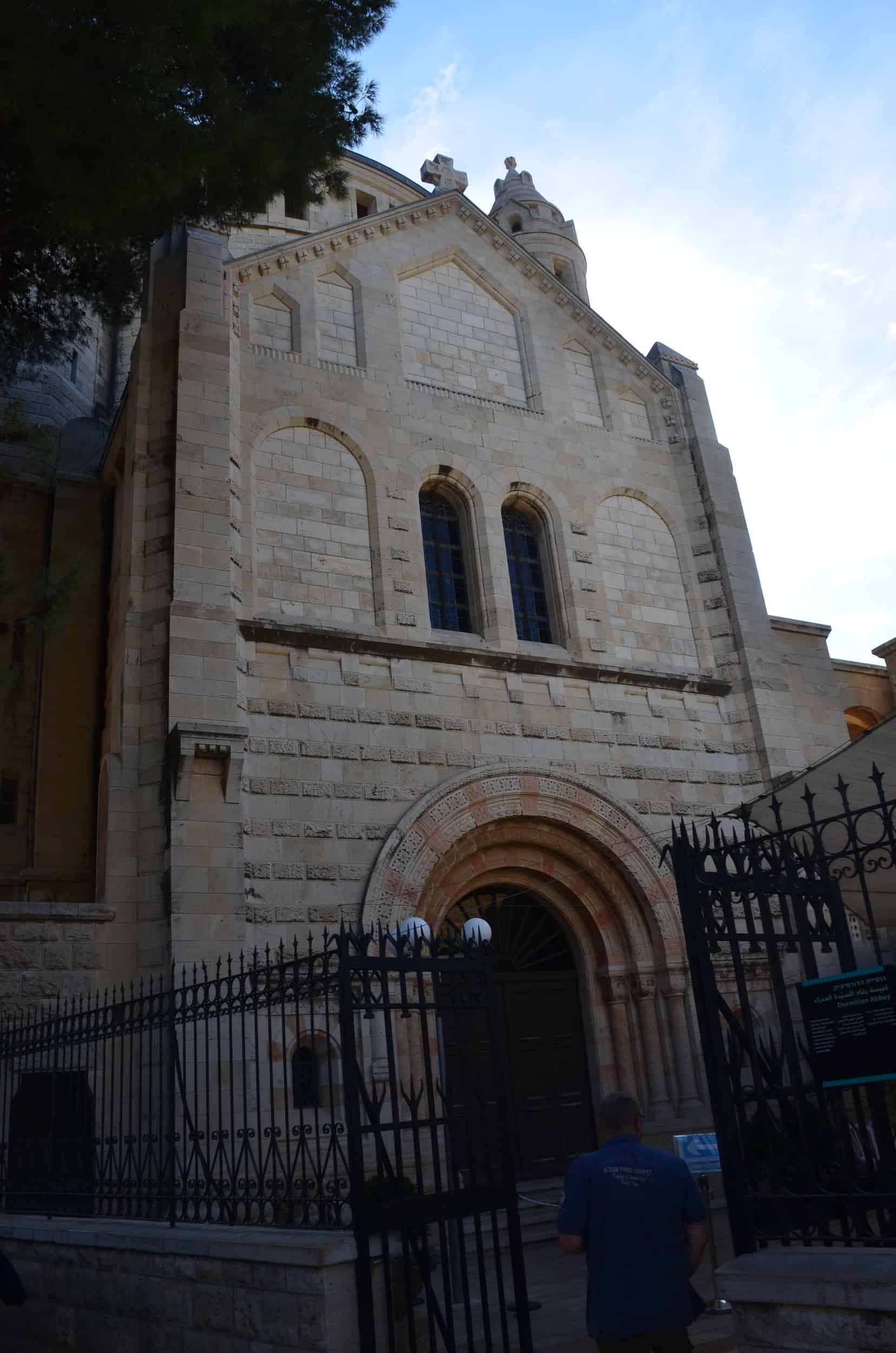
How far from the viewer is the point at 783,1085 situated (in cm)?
535

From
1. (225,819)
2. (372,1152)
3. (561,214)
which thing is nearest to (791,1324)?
(372,1152)

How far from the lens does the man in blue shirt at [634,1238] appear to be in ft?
14.3

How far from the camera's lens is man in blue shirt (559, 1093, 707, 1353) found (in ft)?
14.3

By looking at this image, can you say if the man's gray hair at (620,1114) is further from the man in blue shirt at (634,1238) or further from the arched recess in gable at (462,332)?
the arched recess in gable at (462,332)

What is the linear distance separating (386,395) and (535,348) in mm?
3181

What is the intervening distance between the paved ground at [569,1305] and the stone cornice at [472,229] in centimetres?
1248

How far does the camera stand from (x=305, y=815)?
477 inches

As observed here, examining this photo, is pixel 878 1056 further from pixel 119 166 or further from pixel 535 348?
pixel 535 348

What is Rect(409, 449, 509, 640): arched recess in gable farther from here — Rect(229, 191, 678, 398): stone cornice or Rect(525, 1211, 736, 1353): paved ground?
Rect(525, 1211, 736, 1353): paved ground

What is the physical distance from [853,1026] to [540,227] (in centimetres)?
2500

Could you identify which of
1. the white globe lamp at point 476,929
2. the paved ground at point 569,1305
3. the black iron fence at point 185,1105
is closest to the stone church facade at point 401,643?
the black iron fence at point 185,1105

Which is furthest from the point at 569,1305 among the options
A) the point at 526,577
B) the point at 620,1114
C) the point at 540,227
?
the point at 540,227

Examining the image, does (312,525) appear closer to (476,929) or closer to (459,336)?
(459,336)

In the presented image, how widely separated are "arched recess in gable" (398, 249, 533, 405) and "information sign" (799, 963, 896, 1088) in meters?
12.5
